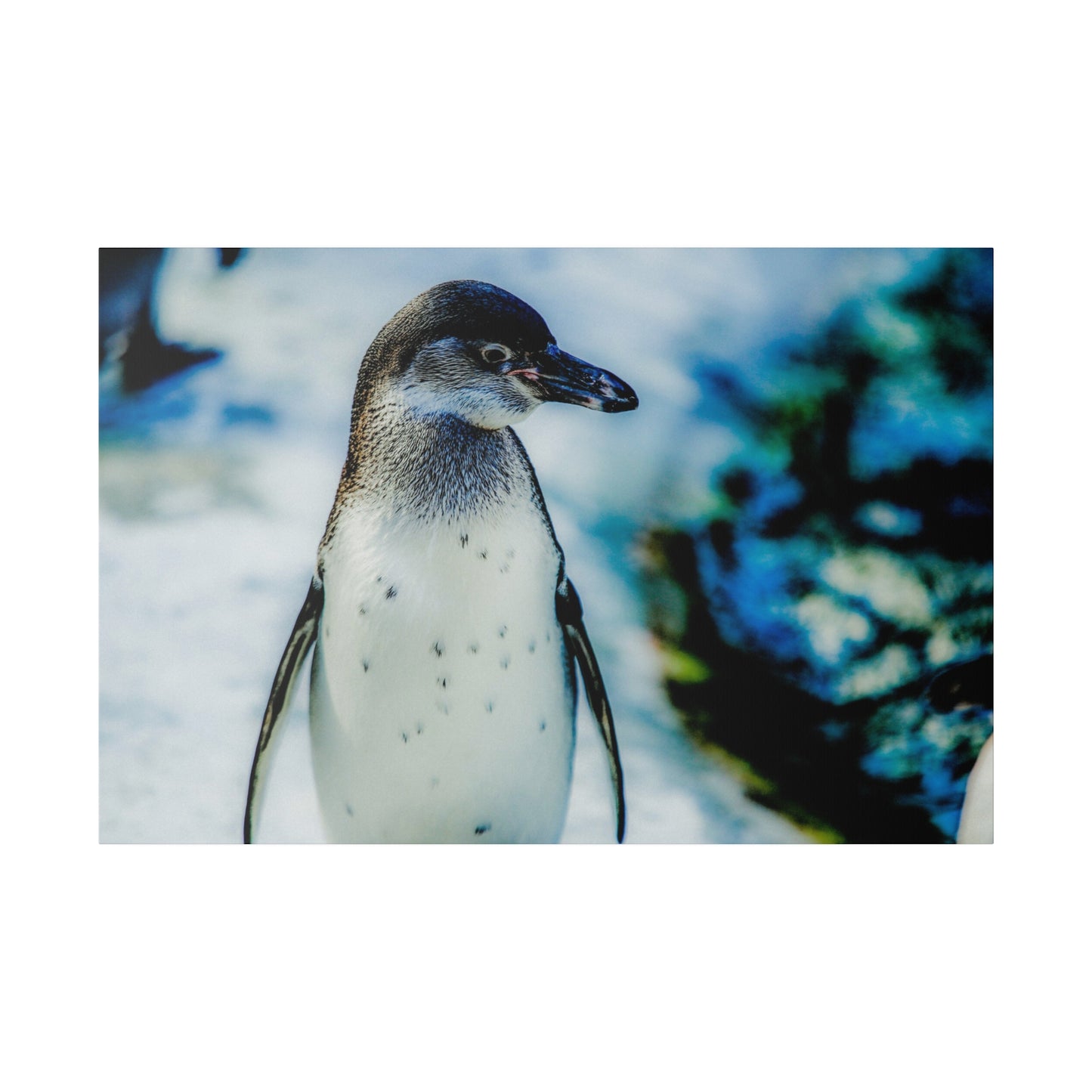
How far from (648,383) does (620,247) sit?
31cm

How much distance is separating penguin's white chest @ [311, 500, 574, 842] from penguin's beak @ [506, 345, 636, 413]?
10.3 inches

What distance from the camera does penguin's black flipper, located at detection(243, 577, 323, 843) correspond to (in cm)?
268

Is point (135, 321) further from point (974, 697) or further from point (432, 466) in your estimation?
point (974, 697)

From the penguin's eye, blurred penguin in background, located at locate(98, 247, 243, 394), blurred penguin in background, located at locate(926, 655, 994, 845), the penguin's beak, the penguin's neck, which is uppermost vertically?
blurred penguin in background, located at locate(98, 247, 243, 394)

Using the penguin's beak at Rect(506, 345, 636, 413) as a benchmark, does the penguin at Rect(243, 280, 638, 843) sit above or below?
below

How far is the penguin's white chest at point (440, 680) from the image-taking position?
2535mm

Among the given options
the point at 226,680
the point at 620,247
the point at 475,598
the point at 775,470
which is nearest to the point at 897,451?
the point at 775,470

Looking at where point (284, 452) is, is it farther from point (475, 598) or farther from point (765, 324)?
point (765, 324)

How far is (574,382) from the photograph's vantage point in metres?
2.55

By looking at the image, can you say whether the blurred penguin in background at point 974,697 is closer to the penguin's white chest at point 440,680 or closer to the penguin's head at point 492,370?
the penguin's white chest at point 440,680

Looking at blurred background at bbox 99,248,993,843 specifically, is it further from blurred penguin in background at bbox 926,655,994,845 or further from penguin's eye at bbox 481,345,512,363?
penguin's eye at bbox 481,345,512,363

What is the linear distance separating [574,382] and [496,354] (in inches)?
6.8

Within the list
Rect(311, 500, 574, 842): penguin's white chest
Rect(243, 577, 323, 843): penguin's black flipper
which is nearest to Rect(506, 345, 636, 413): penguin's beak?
Rect(311, 500, 574, 842): penguin's white chest

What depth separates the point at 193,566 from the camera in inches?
108
